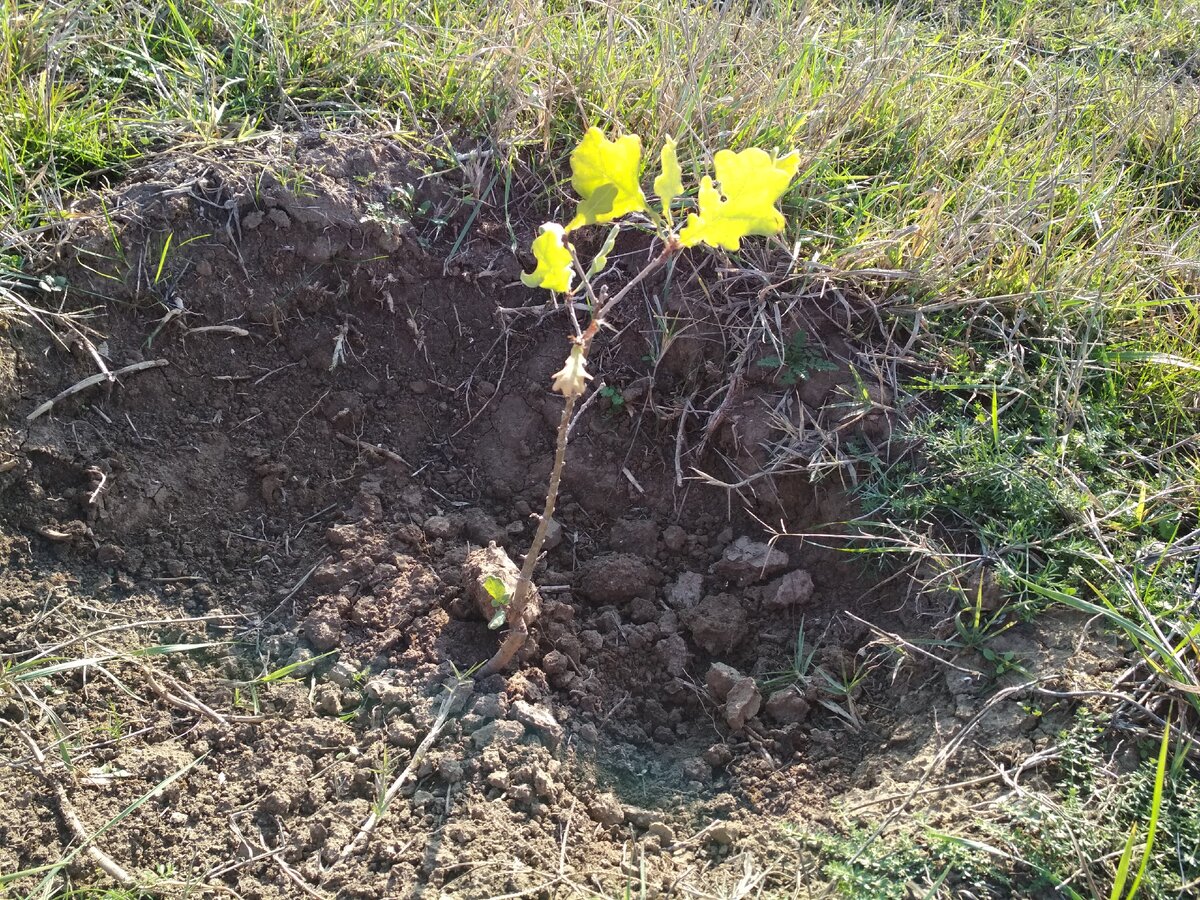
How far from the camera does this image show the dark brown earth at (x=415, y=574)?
4.73 ft

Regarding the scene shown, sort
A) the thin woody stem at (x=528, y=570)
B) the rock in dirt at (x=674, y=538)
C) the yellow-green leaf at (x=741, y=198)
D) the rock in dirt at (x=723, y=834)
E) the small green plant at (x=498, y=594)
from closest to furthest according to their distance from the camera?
the yellow-green leaf at (x=741, y=198) < the thin woody stem at (x=528, y=570) < the rock in dirt at (x=723, y=834) < the small green plant at (x=498, y=594) < the rock in dirt at (x=674, y=538)

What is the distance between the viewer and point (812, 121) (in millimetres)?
2250

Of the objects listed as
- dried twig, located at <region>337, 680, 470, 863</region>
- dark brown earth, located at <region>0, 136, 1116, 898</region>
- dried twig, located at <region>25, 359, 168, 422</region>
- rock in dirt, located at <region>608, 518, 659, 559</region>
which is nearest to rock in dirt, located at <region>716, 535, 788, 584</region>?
dark brown earth, located at <region>0, 136, 1116, 898</region>

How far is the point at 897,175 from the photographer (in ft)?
7.69

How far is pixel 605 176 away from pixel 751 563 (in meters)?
0.95

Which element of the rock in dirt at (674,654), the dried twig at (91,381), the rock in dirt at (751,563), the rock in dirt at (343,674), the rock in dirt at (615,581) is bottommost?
the rock in dirt at (343,674)

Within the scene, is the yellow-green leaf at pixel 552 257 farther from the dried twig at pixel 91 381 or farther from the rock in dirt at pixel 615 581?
the dried twig at pixel 91 381

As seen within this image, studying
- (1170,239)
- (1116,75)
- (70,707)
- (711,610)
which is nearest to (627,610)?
(711,610)

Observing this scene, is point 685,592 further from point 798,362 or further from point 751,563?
point 798,362

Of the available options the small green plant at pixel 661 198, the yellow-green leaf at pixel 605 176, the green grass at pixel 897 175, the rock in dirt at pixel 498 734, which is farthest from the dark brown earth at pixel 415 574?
the yellow-green leaf at pixel 605 176

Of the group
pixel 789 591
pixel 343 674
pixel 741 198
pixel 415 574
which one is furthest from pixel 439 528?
pixel 741 198

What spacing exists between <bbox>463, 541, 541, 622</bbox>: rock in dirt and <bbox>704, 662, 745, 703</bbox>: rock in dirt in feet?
1.20

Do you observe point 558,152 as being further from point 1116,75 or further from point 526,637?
point 1116,75

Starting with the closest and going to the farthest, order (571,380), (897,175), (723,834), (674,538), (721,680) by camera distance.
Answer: (571,380), (723,834), (721,680), (674,538), (897,175)
